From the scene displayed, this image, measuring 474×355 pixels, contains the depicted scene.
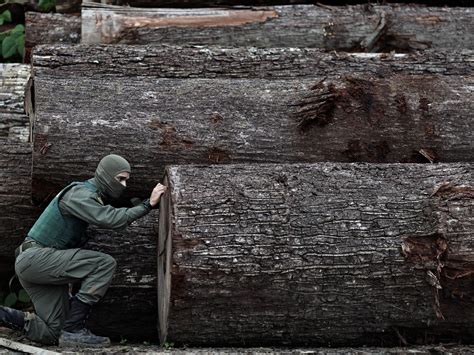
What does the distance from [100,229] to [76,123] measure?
79 centimetres

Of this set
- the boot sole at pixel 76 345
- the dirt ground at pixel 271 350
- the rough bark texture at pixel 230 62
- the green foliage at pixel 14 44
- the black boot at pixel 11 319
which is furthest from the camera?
the green foliage at pixel 14 44

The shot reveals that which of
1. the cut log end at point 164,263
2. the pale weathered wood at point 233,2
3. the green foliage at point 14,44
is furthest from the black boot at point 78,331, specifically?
the pale weathered wood at point 233,2

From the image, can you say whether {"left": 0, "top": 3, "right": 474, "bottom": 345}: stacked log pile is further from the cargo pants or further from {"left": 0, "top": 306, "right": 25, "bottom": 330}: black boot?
{"left": 0, "top": 306, "right": 25, "bottom": 330}: black boot

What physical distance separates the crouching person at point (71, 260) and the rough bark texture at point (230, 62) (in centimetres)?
151

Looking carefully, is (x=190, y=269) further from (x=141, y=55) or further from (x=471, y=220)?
(x=141, y=55)

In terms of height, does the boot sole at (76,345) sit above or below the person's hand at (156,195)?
below

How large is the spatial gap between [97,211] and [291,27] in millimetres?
3373

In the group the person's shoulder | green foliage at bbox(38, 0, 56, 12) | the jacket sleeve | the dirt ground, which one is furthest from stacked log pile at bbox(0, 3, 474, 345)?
green foliage at bbox(38, 0, 56, 12)

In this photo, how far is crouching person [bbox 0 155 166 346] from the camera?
5.51 metres

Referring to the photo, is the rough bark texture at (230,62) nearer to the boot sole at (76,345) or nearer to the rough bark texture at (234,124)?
the rough bark texture at (234,124)

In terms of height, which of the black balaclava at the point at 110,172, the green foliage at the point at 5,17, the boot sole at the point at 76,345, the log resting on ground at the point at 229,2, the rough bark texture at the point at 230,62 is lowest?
the boot sole at the point at 76,345

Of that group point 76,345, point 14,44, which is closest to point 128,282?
point 76,345

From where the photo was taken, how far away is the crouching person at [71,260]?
18.1ft

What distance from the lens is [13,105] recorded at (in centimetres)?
720
